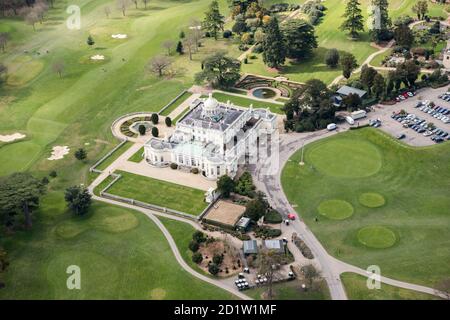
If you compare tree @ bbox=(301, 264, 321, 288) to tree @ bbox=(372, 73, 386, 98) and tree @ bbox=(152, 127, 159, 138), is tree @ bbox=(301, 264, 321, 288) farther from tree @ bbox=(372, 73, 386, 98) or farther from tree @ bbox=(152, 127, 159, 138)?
tree @ bbox=(372, 73, 386, 98)

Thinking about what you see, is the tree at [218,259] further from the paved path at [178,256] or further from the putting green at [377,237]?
the putting green at [377,237]

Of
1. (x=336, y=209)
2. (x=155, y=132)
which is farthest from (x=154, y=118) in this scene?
(x=336, y=209)

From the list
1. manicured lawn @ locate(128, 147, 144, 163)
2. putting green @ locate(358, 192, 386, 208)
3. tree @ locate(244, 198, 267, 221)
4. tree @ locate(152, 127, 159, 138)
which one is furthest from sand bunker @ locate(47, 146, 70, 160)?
putting green @ locate(358, 192, 386, 208)

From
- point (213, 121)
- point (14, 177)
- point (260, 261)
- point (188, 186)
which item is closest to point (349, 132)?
point (213, 121)

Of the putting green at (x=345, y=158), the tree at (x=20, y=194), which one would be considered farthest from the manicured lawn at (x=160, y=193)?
the putting green at (x=345, y=158)

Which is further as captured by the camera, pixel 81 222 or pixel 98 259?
pixel 81 222

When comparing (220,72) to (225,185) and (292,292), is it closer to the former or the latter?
(225,185)

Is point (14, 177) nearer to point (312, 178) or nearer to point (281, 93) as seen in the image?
point (312, 178)
